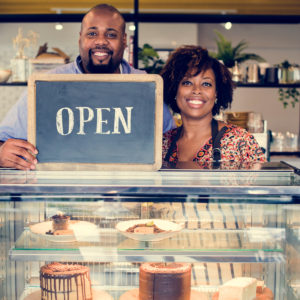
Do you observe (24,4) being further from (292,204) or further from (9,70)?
(292,204)

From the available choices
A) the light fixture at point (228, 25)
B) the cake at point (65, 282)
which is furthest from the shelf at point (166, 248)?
the light fixture at point (228, 25)

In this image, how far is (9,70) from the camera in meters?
4.49

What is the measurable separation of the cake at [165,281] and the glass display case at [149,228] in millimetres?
26

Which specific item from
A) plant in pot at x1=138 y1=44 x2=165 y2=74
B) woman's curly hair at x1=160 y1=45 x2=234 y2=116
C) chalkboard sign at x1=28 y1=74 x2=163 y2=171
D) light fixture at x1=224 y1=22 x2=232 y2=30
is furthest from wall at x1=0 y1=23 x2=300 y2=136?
chalkboard sign at x1=28 y1=74 x2=163 y2=171

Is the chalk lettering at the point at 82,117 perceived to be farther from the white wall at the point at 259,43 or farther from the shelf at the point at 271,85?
the white wall at the point at 259,43

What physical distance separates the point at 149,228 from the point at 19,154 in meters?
0.46

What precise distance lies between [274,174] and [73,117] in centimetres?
65

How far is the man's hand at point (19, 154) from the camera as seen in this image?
53.0 inches

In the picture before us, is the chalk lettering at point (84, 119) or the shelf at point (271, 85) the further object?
the shelf at point (271, 85)

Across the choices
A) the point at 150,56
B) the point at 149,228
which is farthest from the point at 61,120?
the point at 150,56

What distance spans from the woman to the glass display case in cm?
53

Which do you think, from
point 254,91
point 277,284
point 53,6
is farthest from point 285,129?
point 277,284

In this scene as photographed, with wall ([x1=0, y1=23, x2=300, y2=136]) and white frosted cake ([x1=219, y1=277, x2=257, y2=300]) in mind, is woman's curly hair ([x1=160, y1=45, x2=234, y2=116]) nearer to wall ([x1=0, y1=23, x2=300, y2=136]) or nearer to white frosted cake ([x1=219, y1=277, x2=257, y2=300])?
white frosted cake ([x1=219, y1=277, x2=257, y2=300])

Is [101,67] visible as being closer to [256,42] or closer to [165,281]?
[165,281]
